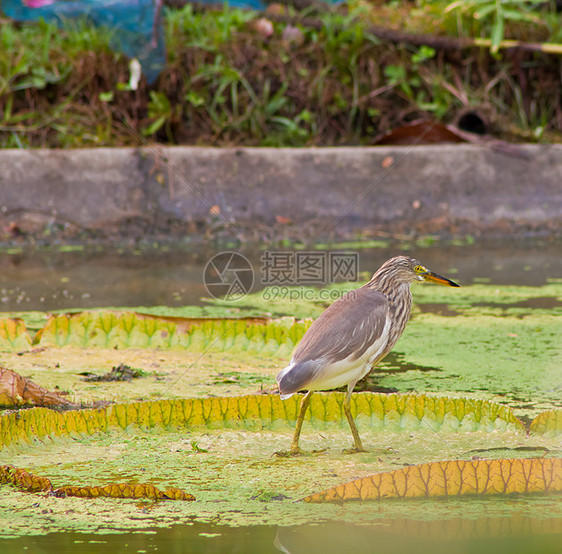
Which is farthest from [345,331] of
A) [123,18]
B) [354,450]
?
[123,18]

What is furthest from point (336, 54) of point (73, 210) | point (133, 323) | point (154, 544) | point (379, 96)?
point (154, 544)

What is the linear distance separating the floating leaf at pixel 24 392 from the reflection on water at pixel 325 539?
2.81ft

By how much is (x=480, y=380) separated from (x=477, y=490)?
3.03 feet

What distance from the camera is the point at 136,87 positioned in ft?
19.5

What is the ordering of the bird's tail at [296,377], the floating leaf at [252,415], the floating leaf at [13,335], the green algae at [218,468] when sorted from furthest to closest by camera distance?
A: 1. the floating leaf at [13,335]
2. the floating leaf at [252,415]
3. the bird's tail at [296,377]
4. the green algae at [218,468]

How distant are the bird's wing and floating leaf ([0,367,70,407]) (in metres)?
0.73

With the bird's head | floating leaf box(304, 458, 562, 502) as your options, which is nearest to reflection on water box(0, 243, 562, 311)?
the bird's head

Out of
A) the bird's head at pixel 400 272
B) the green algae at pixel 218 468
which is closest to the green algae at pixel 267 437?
the green algae at pixel 218 468

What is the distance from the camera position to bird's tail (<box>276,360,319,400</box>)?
2.18 metres

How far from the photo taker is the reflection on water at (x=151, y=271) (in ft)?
13.1

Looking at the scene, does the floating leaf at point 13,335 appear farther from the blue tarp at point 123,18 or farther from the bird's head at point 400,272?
the blue tarp at point 123,18

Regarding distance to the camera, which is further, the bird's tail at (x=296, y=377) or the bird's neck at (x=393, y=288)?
the bird's neck at (x=393, y=288)

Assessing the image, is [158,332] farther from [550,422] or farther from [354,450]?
[550,422]

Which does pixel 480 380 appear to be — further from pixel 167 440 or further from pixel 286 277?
pixel 286 277
